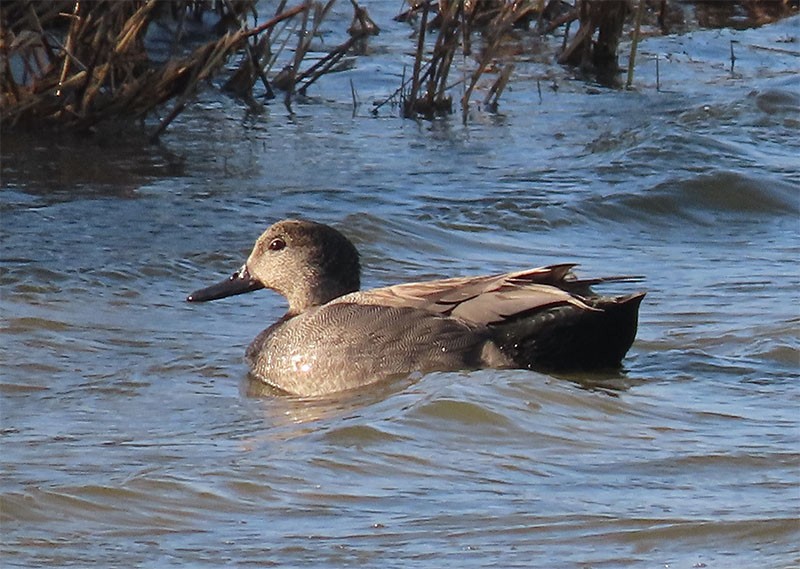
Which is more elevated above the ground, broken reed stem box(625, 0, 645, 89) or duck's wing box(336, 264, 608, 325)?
broken reed stem box(625, 0, 645, 89)

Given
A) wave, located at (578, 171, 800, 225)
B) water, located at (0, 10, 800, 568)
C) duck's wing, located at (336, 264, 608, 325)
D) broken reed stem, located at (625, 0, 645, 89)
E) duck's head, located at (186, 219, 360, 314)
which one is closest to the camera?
water, located at (0, 10, 800, 568)

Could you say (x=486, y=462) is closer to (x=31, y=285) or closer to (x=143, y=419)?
(x=143, y=419)

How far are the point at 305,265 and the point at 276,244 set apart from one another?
15 cm

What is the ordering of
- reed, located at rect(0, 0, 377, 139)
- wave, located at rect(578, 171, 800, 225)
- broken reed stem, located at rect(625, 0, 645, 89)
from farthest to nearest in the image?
1. broken reed stem, located at rect(625, 0, 645, 89)
2. reed, located at rect(0, 0, 377, 139)
3. wave, located at rect(578, 171, 800, 225)

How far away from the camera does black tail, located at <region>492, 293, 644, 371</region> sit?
5.79m

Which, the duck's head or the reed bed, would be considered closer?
the duck's head

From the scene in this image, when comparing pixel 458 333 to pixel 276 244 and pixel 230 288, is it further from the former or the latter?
pixel 230 288

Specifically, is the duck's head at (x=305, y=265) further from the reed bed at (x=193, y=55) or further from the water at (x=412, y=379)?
the reed bed at (x=193, y=55)

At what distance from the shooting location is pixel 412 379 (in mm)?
5816

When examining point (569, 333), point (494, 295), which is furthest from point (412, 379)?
point (569, 333)

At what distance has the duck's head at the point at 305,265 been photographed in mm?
6547

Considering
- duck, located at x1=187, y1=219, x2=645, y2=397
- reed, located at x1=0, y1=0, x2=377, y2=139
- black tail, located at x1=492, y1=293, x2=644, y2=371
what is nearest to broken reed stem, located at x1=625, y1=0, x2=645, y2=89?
reed, located at x1=0, y1=0, x2=377, y2=139

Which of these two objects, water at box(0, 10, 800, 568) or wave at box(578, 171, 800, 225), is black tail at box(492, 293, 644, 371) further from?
wave at box(578, 171, 800, 225)

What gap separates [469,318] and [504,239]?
233cm
